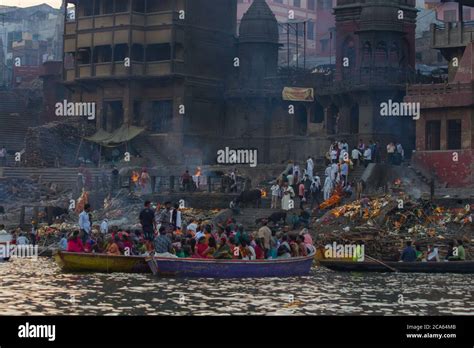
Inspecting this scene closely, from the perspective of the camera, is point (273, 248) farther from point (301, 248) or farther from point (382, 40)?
point (382, 40)

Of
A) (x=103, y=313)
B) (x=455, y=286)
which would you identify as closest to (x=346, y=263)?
(x=455, y=286)

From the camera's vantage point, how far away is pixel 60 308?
27312 millimetres

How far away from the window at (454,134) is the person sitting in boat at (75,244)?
20.8m

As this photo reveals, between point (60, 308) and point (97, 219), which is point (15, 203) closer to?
point (97, 219)

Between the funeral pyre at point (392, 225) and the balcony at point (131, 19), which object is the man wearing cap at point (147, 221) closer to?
the funeral pyre at point (392, 225)

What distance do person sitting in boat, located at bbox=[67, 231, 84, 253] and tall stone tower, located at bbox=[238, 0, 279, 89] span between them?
1216 inches

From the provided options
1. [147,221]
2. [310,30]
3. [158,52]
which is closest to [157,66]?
[158,52]

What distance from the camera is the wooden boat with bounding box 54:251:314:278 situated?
3316 centimetres

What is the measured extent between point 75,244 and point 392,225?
12.1 m

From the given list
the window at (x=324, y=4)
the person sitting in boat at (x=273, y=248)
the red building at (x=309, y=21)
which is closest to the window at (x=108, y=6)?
the red building at (x=309, y=21)

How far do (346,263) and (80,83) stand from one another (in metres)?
34.0

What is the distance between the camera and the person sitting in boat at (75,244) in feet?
115

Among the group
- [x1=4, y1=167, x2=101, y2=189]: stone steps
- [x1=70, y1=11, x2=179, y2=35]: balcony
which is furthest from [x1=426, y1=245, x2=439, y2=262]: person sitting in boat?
[x1=70, y1=11, x2=179, y2=35]: balcony

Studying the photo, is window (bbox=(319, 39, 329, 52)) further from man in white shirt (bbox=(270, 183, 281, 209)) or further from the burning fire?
man in white shirt (bbox=(270, 183, 281, 209))
